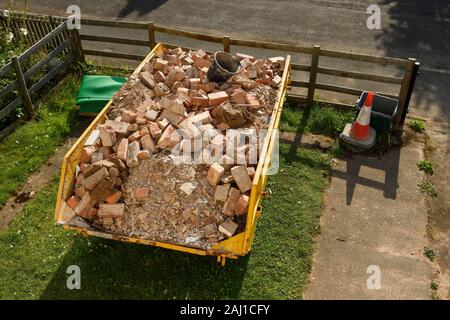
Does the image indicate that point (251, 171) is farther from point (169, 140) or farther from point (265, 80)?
point (265, 80)

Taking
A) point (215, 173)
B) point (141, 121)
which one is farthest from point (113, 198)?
point (215, 173)

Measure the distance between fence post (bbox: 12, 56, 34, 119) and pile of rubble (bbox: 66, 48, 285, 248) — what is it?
289 cm

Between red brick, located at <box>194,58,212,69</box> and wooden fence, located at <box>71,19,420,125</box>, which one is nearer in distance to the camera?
red brick, located at <box>194,58,212,69</box>

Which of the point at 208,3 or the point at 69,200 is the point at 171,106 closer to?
the point at 69,200

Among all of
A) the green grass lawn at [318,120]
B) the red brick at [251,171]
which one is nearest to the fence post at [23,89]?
the green grass lawn at [318,120]

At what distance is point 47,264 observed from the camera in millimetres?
6090

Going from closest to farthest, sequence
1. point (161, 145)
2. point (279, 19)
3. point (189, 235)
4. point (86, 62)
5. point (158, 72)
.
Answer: point (189, 235)
point (161, 145)
point (158, 72)
point (86, 62)
point (279, 19)

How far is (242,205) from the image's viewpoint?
5402mm

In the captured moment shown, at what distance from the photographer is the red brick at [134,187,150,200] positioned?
5.61 m

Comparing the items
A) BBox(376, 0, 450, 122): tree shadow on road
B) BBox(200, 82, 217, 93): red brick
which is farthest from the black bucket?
BBox(376, 0, 450, 122): tree shadow on road

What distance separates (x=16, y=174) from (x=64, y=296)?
2.93 metres

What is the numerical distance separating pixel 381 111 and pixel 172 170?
483 cm

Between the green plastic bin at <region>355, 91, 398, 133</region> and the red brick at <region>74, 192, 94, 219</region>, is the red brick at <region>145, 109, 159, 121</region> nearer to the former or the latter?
the red brick at <region>74, 192, 94, 219</region>

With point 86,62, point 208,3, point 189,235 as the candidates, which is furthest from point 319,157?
point 208,3
